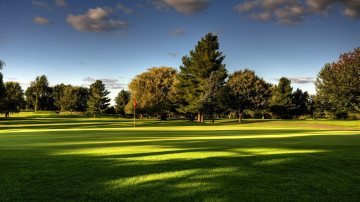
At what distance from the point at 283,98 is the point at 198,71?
41.8m

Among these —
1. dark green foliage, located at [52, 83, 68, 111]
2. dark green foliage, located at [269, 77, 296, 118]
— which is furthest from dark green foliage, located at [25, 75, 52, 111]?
dark green foliage, located at [269, 77, 296, 118]

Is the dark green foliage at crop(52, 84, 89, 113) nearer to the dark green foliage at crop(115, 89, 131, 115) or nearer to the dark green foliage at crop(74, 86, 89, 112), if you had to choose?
the dark green foliage at crop(74, 86, 89, 112)

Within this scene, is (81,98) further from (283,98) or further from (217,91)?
(283,98)

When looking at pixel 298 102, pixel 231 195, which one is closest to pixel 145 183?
pixel 231 195

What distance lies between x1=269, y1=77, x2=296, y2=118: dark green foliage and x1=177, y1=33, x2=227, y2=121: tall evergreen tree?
34.8 meters

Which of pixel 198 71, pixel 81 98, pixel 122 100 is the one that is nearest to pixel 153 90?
pixel 198 71

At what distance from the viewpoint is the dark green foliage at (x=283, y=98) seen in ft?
275

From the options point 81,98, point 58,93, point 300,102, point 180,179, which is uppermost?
point 58,93

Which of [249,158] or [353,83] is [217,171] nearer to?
[249,158]

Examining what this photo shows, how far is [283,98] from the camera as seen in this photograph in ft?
278

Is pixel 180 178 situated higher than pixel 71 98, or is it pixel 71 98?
pixel 71 98

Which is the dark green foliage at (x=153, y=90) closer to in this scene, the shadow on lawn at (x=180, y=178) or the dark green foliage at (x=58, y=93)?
the shadow on lawn at (x=180, y=178)

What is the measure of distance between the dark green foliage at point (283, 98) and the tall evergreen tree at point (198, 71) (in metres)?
34.8

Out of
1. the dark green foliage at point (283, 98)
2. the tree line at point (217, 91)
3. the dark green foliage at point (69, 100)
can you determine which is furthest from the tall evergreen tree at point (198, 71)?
the dark green foliage at point (69, 100)
